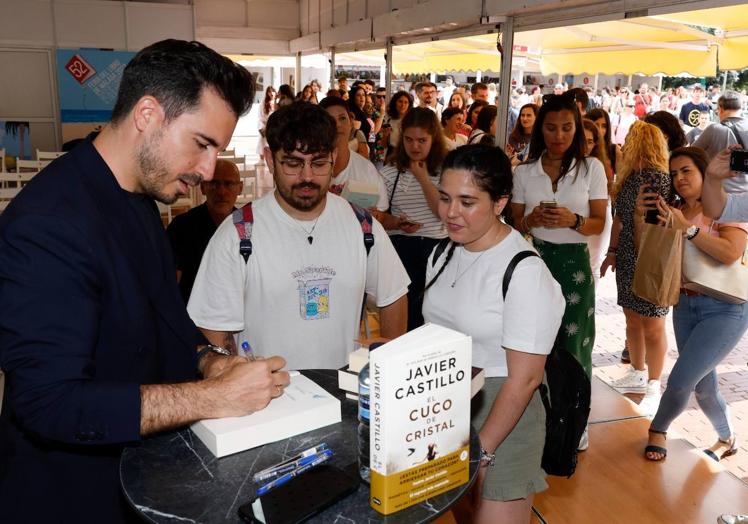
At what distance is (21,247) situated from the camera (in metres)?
1.16

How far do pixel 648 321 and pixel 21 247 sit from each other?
401cm

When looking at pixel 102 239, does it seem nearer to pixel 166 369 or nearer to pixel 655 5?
pixel 166 369

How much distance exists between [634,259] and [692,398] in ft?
3.88

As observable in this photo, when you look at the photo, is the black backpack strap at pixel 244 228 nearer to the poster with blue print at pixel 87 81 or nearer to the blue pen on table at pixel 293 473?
the blue pen on table at pixel 293 473

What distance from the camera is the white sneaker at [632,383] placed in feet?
14.8

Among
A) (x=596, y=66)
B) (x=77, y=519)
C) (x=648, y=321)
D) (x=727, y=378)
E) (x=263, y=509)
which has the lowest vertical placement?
(x=727, y=378)

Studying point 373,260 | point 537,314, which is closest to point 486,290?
point 537,314

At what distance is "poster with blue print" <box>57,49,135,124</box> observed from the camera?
26.3 feet

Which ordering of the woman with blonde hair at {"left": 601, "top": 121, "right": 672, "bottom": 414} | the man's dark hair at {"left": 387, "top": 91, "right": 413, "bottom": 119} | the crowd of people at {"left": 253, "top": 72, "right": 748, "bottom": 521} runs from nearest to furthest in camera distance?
the crowd of people at {"left": 253, "top": 72, "right": 748, "bottom": 521}
the woman with blonde hair at {"left": 601, "top": 121, "right": 672, "bottom": 414}
the man's dark hair at {"left": 387, "top": 91, "right": 413, "bottom": 119}

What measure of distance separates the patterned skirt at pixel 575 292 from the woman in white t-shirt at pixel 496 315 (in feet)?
5.25

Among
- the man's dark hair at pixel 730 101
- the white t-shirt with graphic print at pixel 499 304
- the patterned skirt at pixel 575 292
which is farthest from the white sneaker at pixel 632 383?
the white t-shirt with graphic print at pixel 499 304

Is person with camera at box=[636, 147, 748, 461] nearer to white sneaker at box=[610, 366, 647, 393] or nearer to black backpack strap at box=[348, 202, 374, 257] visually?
white sneaker at box=[610, 366, 647, 393]

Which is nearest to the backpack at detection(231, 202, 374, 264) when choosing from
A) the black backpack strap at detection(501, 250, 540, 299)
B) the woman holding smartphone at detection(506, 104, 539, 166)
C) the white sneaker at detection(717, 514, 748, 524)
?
the black backpack strap at detection(501, 250, 540, 299)

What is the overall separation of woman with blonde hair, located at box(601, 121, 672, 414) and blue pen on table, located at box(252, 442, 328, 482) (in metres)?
3.18
